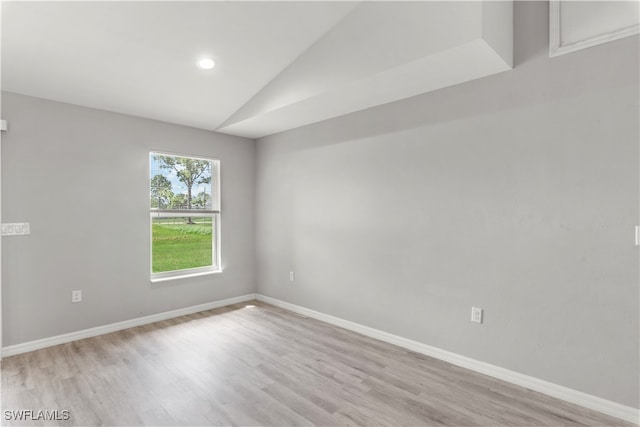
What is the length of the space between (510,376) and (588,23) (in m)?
2.53

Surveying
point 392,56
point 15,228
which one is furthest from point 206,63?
point 15,228

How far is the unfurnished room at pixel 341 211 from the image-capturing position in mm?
2150

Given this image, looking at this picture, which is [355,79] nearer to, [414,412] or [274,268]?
[414,412]

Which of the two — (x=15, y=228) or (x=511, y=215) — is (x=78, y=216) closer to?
(x=15, y=228)

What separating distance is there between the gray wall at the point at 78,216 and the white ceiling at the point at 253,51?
0.31m

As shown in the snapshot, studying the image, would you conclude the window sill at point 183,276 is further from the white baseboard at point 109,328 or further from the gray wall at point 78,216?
the white baseboard at point 109,328

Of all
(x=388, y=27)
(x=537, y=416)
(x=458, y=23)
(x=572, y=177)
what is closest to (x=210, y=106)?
(x=388, y=27)

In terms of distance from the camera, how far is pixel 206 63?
3.01 m

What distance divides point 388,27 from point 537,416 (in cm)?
280

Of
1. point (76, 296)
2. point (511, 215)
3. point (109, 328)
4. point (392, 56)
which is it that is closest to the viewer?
point (392, 56)

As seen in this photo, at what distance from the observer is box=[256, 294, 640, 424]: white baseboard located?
210cm

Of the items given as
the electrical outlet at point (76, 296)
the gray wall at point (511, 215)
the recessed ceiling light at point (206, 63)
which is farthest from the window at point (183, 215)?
the gray wall at point (511, 215)

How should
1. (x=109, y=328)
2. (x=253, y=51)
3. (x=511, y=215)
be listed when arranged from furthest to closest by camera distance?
(x=109, y=328)
(x=253, y=51)
(x=511, y=215)

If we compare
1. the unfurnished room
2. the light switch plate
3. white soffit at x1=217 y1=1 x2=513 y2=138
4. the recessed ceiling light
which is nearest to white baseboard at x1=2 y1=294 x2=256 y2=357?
the unfurnished room
